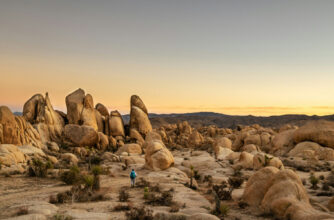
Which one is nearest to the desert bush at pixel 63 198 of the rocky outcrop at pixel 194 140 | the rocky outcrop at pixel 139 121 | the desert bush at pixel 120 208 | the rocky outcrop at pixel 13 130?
the desert bush at pixel 120 208

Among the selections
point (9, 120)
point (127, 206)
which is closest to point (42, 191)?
point (127, 206)

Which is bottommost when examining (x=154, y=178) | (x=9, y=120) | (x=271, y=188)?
(x=154, y=178)

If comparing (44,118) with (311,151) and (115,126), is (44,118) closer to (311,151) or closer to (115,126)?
(115,126)

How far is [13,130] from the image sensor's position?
3247 centimetres

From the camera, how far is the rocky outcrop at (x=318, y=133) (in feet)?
126

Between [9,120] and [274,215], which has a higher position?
[9,120]

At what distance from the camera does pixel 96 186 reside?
18.9 metres

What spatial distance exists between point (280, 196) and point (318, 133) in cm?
2965

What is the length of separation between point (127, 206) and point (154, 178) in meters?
10.4

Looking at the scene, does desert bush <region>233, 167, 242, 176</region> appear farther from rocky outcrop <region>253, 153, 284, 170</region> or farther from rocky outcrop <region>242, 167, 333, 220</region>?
rocky outcrop <region>242, 167, 333, 220</region>

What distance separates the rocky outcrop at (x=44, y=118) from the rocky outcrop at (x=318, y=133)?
3848cm

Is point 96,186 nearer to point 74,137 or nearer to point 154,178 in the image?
point 154,178

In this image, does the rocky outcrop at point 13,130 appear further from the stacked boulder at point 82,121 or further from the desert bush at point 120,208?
the desert bush at point 120,208

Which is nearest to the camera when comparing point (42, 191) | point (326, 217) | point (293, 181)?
point (326, 217)
